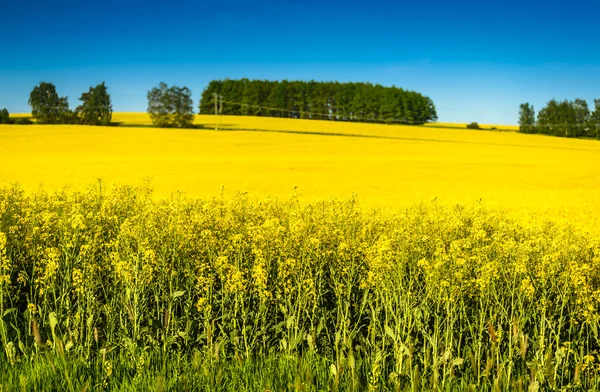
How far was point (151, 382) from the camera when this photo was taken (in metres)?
4.49

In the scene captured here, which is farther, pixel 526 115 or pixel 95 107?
pixel 526 115

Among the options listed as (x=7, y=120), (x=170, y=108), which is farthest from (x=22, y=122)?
(x=170, y=108)

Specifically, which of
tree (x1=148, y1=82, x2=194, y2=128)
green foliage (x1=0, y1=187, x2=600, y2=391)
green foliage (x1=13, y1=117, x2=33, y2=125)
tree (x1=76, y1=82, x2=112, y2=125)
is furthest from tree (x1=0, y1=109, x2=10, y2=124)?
green foliage (x1=0, y1=187, x2=600, y2=391)

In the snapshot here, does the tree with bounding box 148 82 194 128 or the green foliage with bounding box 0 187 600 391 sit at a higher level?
the tree with bounding box 148 82 194 128

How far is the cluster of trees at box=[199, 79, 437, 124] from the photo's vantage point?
114 meters

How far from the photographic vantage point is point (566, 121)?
10112 centimetres

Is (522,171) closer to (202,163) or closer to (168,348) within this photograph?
(202,163)

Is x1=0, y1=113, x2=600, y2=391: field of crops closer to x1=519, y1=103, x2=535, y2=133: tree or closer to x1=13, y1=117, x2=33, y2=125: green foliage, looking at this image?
x1=13, y1=117, x2=33, y2=125: green foliage

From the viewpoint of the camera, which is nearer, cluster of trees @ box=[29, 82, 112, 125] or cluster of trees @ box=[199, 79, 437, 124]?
cluster of trees @ box=[29, 82, 112, 125]

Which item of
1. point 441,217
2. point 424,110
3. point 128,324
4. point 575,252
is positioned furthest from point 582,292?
point 424,110

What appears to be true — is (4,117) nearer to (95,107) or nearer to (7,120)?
(7,120)

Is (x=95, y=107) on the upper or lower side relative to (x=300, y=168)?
upper

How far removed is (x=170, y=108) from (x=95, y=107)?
11020 millimetres

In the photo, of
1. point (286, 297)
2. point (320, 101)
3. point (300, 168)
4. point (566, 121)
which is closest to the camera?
point (286, 297)
